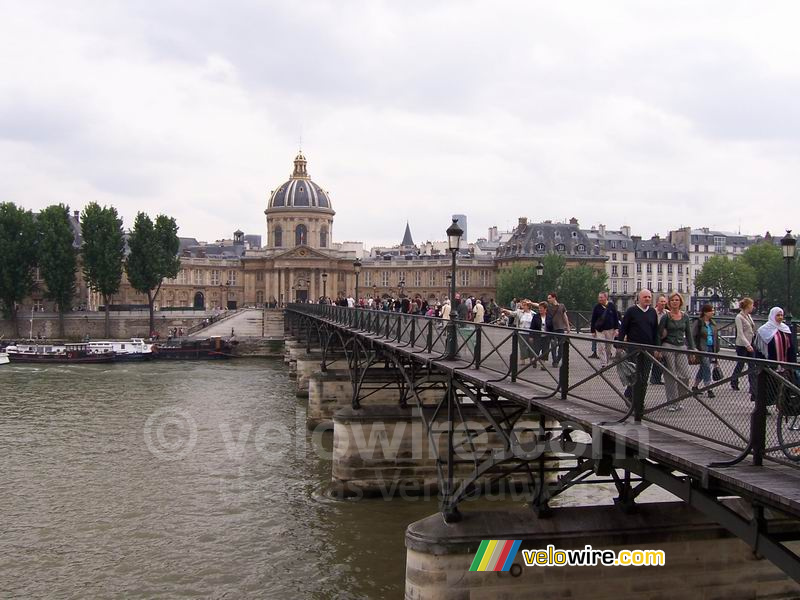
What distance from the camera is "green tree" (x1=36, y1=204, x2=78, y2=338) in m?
74.5

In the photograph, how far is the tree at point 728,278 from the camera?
81312 millimetres

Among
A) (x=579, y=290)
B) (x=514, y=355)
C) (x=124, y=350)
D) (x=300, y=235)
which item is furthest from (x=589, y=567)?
(x=300, y=235)

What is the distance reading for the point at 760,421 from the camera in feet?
21.8

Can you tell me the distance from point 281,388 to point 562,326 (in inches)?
1189

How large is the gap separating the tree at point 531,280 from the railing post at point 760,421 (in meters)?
71.1

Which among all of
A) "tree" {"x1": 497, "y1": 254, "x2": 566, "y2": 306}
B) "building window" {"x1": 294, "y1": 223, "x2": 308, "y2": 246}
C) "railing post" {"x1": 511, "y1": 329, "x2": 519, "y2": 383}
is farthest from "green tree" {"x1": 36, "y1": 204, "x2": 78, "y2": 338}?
"railing post" {"x1": 511, "y1": 329, "x2": 519, "y2": 383}

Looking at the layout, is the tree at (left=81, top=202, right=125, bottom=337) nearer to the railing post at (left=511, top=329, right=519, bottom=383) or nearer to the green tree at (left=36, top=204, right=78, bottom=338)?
the green tree at (left=36, top=204, right=78, bottom=338)

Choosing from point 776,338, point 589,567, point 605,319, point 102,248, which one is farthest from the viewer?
point 102,248

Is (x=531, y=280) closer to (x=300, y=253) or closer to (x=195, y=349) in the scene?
(x=195, y=349)

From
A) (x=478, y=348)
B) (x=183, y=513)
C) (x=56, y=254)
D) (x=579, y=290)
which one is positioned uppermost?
(x=56, y=254)

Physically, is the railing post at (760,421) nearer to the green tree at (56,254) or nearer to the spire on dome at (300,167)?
the green tree at (56,254)

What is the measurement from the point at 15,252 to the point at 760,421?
78.1 meters

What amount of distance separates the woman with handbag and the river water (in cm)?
677

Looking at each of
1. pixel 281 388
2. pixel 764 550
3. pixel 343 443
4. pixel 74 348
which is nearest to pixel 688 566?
pixel 764 550
